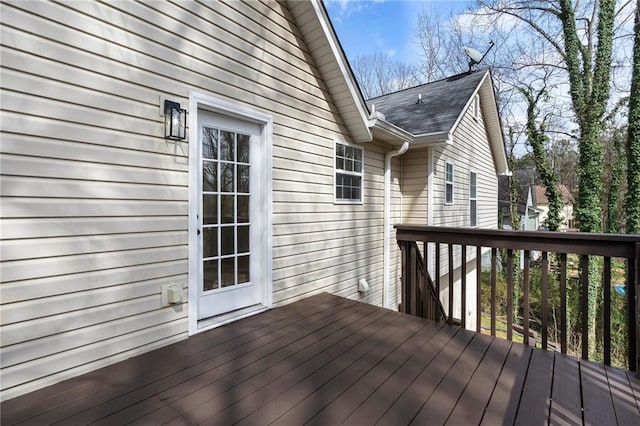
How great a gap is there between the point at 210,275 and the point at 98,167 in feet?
4.19

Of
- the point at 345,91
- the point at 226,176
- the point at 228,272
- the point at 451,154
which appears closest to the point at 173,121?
the point at 226,176

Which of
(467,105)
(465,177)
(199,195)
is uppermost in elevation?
(467,105)

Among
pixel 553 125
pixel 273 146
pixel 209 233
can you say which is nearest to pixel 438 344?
pixel 209 233

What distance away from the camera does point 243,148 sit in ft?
10.5

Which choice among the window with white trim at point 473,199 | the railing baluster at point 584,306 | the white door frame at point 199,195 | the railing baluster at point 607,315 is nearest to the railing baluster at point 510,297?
the railing baluster at point 584,306

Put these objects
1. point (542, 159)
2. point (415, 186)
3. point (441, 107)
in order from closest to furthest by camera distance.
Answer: point (415, 186)
point (441, 107)
point (542, 159)

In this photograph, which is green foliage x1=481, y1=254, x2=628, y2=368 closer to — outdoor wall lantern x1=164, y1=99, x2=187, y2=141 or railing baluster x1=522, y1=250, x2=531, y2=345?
railing baluster x1=522, y1=250, x2=531, y2=345

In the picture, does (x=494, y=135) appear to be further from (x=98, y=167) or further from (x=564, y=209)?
(x=564, y=209)

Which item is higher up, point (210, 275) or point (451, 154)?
point (451, 154)

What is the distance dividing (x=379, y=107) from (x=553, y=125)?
729 centimetres

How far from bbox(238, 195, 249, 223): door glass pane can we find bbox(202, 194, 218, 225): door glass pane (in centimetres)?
27

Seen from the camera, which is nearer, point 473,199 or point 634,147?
point 634,147

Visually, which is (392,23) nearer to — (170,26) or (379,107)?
(379,107)

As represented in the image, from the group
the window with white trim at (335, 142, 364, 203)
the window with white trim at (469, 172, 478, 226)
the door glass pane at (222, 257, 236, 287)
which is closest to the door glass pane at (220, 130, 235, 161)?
the door glass pane at (222, 257, 236, 287)
